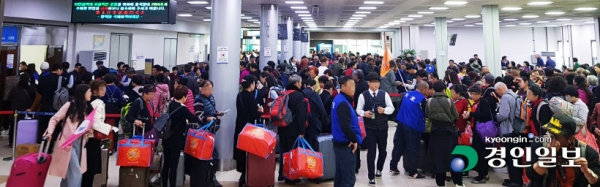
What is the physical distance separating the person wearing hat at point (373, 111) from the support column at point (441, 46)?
1664cm

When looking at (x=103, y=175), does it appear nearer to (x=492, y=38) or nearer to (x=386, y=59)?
(x=386, y=59)

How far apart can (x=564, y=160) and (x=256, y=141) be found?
324cm

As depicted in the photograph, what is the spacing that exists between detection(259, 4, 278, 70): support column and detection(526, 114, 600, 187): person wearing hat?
39.0 feet

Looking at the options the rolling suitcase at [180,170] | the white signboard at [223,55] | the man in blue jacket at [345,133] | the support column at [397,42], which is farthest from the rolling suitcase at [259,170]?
the support column at [397,42]

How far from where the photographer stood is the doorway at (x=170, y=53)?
67.8ft

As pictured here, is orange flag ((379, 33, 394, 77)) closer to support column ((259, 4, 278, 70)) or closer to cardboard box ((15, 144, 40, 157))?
support column ((259, 4, 278, 70))

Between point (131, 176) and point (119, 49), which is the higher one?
point (119, 49)

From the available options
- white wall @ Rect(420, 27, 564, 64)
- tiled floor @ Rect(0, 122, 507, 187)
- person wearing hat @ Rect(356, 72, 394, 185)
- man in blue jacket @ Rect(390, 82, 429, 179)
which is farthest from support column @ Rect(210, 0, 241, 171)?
white wall @ Rect(420, 27, 564, 64)

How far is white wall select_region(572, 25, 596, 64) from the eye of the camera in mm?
26719

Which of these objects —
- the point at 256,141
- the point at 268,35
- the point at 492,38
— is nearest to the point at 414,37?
the point at 492,38

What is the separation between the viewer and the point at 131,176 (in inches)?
190

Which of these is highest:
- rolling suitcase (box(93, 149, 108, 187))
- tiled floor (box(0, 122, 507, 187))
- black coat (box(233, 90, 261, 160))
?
black coat (box(233, 90, 261, 160))

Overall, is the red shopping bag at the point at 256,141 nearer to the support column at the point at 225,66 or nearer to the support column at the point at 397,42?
the support column at the point at 225,66


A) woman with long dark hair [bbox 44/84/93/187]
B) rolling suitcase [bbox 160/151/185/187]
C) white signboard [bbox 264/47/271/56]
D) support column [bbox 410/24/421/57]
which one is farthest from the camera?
support column [bbox 410/24/421/57]
